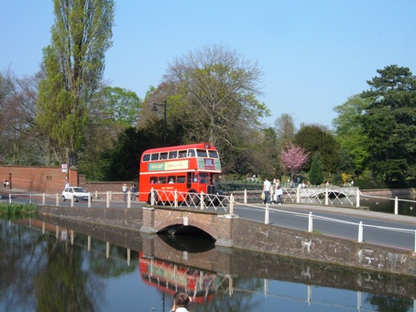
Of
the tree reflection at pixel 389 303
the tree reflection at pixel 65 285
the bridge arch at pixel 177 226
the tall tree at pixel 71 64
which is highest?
the tall tree at pixel 71 64

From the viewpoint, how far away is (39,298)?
1834cm

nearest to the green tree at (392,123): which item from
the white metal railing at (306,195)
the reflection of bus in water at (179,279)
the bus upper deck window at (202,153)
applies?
the white metal railing at (306,195)

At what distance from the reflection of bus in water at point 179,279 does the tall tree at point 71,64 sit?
27.3 m

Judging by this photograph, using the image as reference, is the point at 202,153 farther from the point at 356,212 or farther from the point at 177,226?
the point at 356,212

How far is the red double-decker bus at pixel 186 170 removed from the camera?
3475 centimetres

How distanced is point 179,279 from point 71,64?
33141 mm

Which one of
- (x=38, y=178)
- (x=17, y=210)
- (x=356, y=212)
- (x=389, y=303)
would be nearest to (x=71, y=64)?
(x=38, y=178)

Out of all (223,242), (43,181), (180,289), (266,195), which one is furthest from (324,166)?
(180,289)

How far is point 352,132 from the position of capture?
324 feet

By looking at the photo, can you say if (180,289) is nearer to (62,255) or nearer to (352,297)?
(352,297)

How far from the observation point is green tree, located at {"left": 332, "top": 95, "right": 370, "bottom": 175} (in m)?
88.0

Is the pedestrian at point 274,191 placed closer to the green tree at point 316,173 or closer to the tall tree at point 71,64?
the tall tree at point 71,64

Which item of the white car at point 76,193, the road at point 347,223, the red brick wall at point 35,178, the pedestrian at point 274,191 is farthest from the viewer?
the red brick wall at point 35,178

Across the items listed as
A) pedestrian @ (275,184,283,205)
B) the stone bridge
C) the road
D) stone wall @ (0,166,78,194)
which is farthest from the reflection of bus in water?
stone wall @ (0,166,78,194)
